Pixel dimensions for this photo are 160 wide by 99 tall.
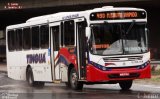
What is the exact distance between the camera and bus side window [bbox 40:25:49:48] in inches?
933

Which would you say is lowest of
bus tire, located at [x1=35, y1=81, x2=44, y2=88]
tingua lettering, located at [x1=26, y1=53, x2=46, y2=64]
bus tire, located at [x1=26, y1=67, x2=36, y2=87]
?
bus tire, located at [x1=35, y1=81, x2=44, y2=88]

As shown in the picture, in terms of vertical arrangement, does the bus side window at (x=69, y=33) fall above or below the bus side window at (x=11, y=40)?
above

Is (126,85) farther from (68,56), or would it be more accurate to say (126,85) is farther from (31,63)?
(31,63)

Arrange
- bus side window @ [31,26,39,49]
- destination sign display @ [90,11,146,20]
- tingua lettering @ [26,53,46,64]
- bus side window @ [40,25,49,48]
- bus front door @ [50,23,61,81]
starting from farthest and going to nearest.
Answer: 1. bus side window @ [31,26,39,49]
2. tingua lettering @ [26,53,46,64]
3. bus side window @ [40,25,49,48]
4. bus front door @ [50,23,61,81]
5. destination sign display @ [90,11,146,20]

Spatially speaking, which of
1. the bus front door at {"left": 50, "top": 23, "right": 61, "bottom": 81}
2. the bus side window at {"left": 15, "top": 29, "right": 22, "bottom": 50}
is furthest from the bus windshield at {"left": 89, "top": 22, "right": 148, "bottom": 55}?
the bus side window at {"left": 15, "top": 29, "right": 22, "bottom": 50}

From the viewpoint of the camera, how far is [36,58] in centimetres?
2512

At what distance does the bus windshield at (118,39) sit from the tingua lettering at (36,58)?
4976 mm

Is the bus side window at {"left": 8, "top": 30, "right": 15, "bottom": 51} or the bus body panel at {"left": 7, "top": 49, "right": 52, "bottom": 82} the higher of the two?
the bus side window at {"left": 8, "top": 30, "right": 15, "bottom": 51}

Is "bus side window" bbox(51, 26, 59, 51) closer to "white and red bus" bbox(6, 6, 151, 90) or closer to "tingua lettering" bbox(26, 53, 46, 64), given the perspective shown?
"white and red bus" bbox(6, 6, 151, 90)

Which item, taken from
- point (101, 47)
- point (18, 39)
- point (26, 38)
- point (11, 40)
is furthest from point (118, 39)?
point (11, 40)

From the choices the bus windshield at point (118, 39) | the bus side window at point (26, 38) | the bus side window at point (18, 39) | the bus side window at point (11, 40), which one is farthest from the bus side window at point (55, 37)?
the bus side window at point (11, 40)

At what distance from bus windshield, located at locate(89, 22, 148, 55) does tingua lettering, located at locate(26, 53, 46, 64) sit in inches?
196

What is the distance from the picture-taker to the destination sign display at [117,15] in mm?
19812

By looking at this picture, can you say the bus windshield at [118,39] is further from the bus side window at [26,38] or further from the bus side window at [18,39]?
the bus side window at [18,39]
